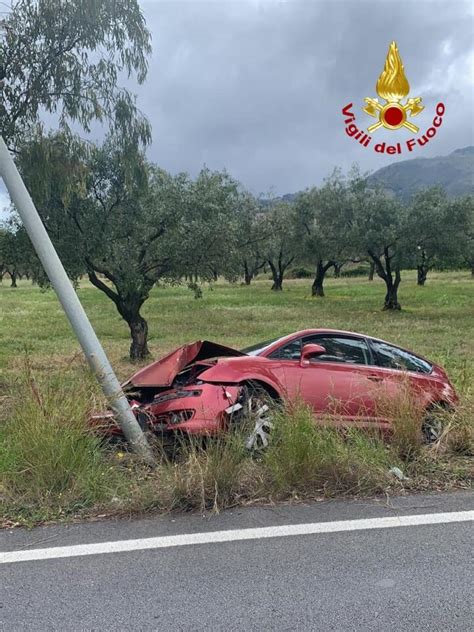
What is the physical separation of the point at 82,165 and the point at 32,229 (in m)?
3.83

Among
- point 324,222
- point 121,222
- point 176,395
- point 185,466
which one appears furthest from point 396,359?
point 324,222

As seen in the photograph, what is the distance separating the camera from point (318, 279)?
4069 cm

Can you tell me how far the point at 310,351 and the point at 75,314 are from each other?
2.38 metres

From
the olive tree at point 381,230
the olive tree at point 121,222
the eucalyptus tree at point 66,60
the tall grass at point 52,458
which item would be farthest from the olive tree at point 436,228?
the tall grass at point 52,458

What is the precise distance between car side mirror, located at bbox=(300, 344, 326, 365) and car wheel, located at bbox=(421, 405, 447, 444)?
125 centimetres

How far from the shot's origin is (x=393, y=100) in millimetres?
9844

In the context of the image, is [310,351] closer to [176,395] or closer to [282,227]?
[176,395]

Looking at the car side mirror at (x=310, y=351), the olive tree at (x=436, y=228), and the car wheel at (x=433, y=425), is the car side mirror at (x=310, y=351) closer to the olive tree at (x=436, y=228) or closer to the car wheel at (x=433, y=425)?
the car wheel at (x=433, y=425)

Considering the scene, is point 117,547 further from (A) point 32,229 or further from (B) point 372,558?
(A) point 32,229

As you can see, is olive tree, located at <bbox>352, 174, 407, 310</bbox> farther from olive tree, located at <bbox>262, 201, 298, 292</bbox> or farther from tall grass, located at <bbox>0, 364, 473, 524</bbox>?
tall grass, located at <bbox>0, 364, 473, 524</bbox>

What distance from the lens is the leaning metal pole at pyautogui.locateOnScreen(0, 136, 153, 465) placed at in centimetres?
474

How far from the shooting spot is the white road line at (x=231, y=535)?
3.41 meters

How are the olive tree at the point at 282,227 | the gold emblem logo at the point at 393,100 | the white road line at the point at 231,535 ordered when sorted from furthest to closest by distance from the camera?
the olive tree at the point at 282,227 → the gold emblem logo at the point at 393,100 → the white road line at the point at 231,535

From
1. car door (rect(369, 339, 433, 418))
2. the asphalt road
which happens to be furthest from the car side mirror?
the asphalt road
